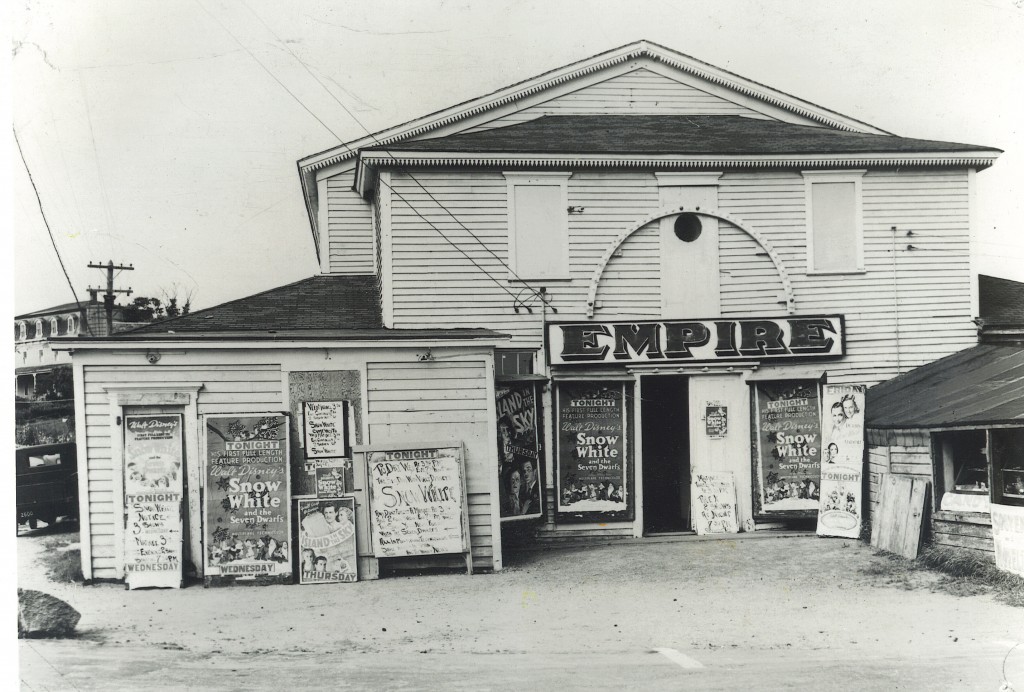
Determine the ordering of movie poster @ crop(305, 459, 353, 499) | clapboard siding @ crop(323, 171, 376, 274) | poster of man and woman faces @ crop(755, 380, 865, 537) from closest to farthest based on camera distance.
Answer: movie poster @ crop(305, 459, 353, 499) < poster of man and woman faces @ crop(755, 380, 865, 537) < clapboard siding @ crop(323, 171, 376, 274)

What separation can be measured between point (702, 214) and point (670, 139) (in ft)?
4.69

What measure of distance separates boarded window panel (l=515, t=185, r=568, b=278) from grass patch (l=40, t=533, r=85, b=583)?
23.8 feet

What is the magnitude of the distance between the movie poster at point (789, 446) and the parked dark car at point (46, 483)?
9913 millimetres

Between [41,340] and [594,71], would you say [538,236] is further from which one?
[41,340]

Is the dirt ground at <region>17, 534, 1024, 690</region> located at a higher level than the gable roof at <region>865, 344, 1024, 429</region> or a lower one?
lower

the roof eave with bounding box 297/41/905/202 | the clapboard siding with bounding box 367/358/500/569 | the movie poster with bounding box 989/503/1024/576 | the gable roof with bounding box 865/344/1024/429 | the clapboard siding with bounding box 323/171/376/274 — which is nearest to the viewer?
the movie poster with bounding box 989/503/1024/576

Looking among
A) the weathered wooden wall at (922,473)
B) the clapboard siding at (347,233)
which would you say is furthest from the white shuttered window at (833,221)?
the clapboard siding at (347,233)

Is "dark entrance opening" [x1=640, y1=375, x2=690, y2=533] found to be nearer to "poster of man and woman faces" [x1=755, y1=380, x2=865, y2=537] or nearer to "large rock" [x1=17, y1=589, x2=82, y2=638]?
"poster of man and woman faces" [x1=755, y1=380, x2=865, y2=537]

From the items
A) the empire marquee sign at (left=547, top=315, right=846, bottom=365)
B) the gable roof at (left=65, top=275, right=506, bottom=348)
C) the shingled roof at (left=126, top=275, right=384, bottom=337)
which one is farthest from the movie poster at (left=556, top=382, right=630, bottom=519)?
the shingled roof at (left=126, top=275, right=384, bottom=337)

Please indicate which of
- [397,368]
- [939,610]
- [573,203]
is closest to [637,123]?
[573,203]

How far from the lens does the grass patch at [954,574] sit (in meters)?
8.87

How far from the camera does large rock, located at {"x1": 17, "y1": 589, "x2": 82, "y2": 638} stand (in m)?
8.02

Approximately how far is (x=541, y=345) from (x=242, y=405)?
189 inches

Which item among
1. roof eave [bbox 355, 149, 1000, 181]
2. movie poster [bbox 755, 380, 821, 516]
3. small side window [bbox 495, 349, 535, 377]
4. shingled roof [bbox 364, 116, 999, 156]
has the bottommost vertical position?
movie poster [bbox 755, 380, 821, 516]
